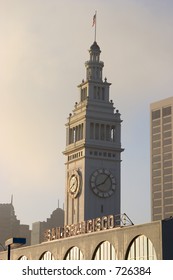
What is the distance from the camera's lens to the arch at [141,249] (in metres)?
73.4

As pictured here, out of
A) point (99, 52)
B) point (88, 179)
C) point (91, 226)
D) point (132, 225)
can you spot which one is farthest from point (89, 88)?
point (132, 225)

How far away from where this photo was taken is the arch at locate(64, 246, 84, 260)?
92.0 m

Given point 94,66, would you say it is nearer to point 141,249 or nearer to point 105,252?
point 105,252

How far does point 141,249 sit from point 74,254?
66.6 ft

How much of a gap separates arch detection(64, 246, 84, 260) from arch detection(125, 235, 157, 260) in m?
14.2

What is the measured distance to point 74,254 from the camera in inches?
3708

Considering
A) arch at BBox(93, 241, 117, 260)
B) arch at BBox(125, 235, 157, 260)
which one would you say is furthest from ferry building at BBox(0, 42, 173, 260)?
arch at BBox(125, 235, 157, 260)

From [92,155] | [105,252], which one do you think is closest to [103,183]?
[92,155]

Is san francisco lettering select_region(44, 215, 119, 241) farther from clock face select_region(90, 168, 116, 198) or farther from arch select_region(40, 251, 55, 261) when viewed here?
clock face select_region(90, 168, 116, 198)
